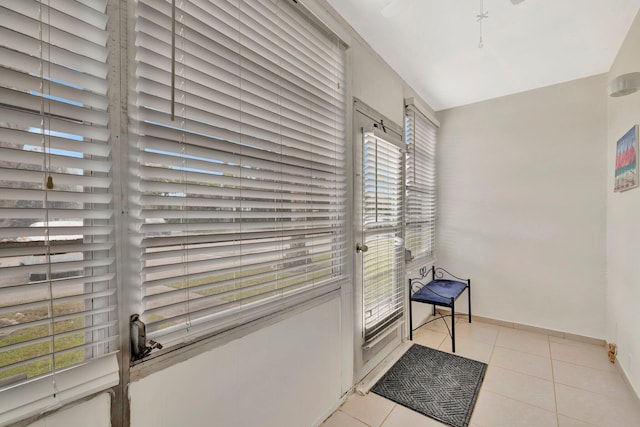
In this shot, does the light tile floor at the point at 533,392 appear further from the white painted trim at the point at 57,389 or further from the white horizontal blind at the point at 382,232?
the white painted trim at the point at 57,389

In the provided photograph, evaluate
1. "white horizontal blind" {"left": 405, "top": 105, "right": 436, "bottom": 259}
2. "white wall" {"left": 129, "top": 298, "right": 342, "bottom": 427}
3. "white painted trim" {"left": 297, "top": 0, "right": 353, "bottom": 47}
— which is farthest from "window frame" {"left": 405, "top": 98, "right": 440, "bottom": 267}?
"white wall" {"left": 129, "top": 298, "right": 342, "bottom": 427}

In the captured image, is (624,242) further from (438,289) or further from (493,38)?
(493,38)

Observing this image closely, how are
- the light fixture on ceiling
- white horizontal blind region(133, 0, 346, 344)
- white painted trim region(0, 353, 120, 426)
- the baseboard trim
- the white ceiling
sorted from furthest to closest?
the baseboard trim < the white ceiling < the light fixture on ceiling < white horizontal blind region(133, 0, 346, 344) < white painted trim region(0, 353, 120, 426)

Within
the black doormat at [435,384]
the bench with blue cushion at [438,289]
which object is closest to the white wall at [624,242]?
the black doormat at [435,384]

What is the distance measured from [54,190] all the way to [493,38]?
9.24 feet

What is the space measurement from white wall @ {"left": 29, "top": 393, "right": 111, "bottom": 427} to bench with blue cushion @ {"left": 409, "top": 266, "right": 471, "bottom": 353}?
→ 8.33ft

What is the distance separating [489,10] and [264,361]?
2544 mm

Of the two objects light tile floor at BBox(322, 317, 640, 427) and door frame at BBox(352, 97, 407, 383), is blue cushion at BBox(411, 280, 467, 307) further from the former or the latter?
door frame at BBox(352, 97, 407, 383)

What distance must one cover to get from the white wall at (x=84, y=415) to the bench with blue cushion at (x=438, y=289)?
254cm

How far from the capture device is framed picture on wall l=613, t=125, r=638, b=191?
2.00 metres

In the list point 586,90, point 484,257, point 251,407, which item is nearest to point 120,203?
point 251,407

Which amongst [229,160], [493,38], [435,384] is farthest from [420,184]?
[229,160]

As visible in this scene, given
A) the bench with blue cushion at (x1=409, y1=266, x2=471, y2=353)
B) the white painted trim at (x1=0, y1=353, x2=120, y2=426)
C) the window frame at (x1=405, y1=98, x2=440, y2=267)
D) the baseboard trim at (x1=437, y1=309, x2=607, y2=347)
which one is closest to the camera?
the white painted trim at (x1=0, y1=353, x2=120, y2=426)

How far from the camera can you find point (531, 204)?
3.18m
